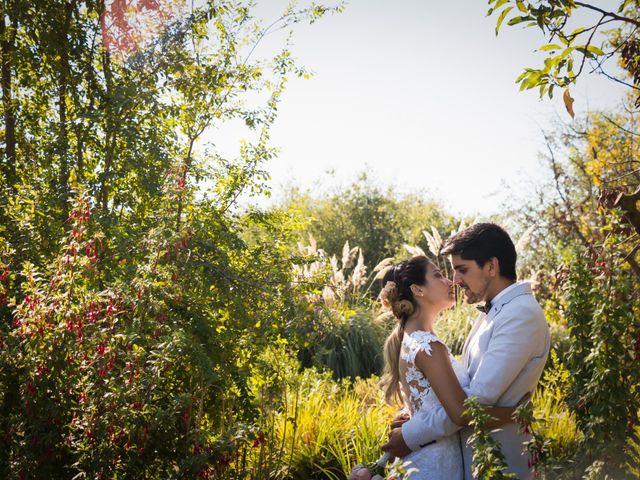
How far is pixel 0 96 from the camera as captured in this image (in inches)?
217

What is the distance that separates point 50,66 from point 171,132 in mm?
1106

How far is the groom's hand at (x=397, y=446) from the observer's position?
134 inches

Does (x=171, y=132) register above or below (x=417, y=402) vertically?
above

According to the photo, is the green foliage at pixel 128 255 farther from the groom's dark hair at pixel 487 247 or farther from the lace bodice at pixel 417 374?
the groom's dark hair at pixel 487 247

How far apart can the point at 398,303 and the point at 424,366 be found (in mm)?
609

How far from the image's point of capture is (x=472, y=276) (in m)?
3.41

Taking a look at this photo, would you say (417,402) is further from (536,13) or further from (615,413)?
(536,13)

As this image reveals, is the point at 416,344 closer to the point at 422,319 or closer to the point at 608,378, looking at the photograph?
the point at 422,319

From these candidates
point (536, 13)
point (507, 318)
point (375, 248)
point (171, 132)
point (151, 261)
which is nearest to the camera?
point (536, 13)

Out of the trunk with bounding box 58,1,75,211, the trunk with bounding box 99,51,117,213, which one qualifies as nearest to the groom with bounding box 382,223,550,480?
the trunk with bounding box 99,51,117,213

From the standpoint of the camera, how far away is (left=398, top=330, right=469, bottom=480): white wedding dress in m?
3.27

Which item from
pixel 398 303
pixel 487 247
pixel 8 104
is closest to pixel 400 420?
pixel 398 303

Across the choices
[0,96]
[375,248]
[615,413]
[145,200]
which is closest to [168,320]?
[145,200]

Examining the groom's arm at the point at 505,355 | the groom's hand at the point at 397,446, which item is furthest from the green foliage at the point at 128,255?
the groom's arm at the point at 505,355
